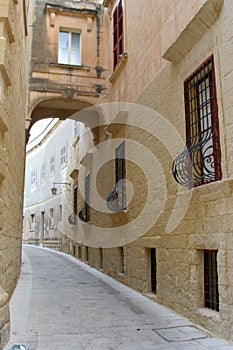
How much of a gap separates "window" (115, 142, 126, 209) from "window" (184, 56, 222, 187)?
3568 millimetres

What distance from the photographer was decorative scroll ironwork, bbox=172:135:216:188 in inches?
205

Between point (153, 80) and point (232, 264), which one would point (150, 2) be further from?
point (232, 264)

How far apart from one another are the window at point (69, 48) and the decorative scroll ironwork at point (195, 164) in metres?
7.27

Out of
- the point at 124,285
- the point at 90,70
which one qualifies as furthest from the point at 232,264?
the point at 90,70

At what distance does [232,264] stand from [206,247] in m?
0.67

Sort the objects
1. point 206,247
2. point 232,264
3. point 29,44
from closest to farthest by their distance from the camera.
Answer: point 232,264, point 206,247, point 29,44

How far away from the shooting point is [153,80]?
747 cm

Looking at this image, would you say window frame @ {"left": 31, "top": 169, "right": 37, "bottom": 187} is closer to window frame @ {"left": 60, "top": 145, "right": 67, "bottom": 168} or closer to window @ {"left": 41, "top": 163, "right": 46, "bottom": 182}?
window @ {"left": 41, "top": 163, "right": 46, "bottom": 182}

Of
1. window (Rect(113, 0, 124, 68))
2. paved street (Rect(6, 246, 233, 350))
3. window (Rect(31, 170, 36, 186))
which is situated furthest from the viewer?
window (Rect(31, 170, 36, 186))

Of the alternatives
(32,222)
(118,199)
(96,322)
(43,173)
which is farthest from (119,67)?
(32,222)

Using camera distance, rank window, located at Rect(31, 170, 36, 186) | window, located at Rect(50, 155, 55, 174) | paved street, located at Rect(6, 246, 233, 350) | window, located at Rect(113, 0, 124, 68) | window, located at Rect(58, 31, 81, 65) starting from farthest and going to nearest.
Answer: window, located at Rect(31, 170, 36, 186)
window, located at Rect(50, 155, 55, 174)
window, located at Rect(58, 31, 81, 65)
window, located at Rect(113, 0, 124, 68)
paved street, located at Rect(6, 246, 233, 350)

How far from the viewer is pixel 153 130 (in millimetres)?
7309

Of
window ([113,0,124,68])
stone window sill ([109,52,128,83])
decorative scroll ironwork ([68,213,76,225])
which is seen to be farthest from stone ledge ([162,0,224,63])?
decorative scroll ironwork ([68,213,76,225])

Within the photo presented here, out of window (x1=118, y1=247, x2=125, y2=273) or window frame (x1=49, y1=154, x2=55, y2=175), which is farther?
window frame (x1=49, y1=154, x2=55, y2=175)
